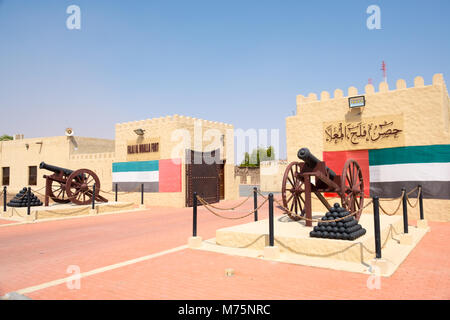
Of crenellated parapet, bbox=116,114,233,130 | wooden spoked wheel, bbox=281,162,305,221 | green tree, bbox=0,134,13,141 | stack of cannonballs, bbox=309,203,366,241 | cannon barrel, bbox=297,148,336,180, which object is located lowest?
stack of cannonballs, bbox=309,203,366,241

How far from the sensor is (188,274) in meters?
5.66

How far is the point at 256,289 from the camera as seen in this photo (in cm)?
486

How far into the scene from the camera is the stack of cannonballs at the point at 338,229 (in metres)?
6.56

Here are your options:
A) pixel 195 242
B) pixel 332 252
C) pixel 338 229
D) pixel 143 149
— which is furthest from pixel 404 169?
pixel 143 149

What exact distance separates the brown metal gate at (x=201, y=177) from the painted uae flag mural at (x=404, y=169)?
27.6 feet

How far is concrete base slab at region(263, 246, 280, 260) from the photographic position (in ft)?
21.7

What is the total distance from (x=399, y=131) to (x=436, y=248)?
20.0ft

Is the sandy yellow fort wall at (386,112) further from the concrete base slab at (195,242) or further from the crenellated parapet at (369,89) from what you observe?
the concrete base slab at (195,242)

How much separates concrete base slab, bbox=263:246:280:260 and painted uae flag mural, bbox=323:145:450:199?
25.4ft

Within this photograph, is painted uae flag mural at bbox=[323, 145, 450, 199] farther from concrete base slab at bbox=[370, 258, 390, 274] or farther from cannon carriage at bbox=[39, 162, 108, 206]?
cannon carriage at bbox=[39, 162, 108, 206]

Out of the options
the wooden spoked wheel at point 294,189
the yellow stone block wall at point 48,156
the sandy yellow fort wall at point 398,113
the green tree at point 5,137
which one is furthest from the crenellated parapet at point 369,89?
the green tree at point 5,137

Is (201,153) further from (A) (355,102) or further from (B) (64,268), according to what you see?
(B) (64,268)

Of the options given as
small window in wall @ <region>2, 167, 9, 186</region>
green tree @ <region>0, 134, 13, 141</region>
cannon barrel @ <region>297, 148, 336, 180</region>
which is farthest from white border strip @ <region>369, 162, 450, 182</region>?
green tree @ <region>0, 134, 13, 141</region>

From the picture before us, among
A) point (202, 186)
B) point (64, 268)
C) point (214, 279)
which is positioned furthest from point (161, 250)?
point (202, 186)
